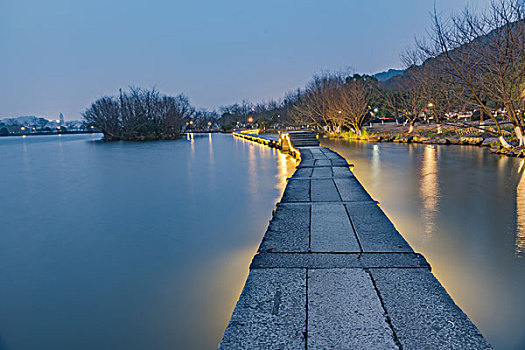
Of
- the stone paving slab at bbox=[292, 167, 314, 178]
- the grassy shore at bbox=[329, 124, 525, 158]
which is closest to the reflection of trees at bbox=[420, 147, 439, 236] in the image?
the stone paving slab at bbox=[292, 167, 314, 178]

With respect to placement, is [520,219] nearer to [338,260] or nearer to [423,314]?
[338,260]

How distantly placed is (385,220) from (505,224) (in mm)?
2612

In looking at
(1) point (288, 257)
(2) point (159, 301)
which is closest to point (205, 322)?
(2) point (159, 301)

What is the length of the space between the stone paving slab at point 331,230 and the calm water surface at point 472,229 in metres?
1.13

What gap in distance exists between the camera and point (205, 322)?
347cm

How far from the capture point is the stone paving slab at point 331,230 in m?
4.05

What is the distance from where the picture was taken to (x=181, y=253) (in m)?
5.51

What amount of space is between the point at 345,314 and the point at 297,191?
16.8 feet

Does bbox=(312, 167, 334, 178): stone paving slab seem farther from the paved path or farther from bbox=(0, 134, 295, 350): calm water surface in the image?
the paved path

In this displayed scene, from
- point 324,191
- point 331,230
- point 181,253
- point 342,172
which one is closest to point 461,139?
point 342,172

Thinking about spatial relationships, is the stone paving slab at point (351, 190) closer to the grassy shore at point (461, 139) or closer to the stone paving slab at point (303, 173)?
the stone paving slab at point (303, 173)

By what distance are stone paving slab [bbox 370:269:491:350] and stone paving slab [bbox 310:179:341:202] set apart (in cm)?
346

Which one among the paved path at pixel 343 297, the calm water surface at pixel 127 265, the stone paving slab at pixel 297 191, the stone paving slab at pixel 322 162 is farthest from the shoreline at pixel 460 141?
the paved path at pixel 343 297

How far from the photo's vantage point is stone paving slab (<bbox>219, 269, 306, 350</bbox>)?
232 centimetres
